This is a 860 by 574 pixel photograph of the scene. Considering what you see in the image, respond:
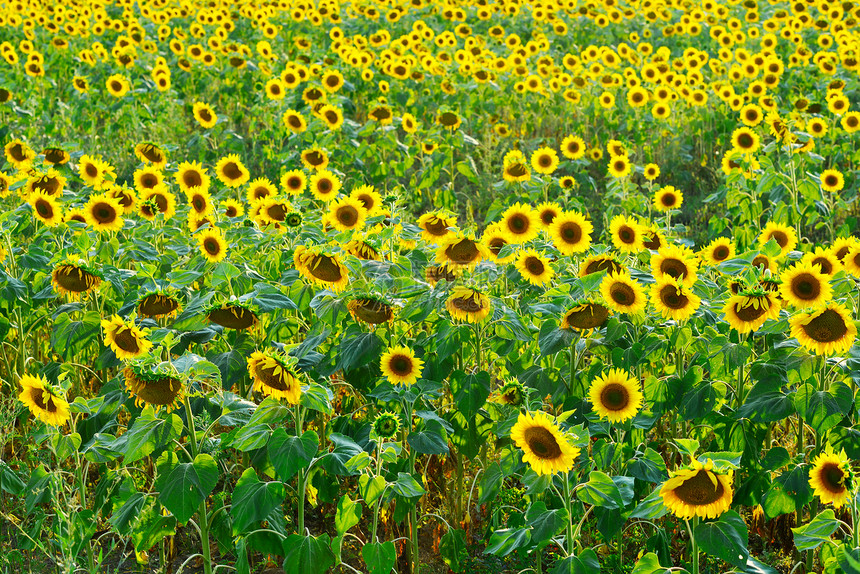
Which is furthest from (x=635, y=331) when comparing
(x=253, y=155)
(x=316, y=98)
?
(x=253, y=155)

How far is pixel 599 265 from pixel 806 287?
744mm

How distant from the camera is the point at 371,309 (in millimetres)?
3088

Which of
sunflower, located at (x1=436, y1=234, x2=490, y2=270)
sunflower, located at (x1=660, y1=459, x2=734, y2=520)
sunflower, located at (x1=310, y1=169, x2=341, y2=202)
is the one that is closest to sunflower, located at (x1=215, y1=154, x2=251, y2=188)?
sunflower, located at (x1=310, y1=169, x2=341, y2=202)

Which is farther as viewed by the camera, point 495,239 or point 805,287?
point 495,239

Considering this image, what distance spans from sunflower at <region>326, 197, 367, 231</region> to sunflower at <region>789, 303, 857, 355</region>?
2016 millimetres

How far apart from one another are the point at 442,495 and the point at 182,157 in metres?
5.63

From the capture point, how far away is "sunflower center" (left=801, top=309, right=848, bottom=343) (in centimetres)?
280

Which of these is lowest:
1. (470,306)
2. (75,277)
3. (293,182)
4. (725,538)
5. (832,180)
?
(832,180)

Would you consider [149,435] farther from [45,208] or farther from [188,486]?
[45,208]

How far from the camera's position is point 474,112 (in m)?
9.40

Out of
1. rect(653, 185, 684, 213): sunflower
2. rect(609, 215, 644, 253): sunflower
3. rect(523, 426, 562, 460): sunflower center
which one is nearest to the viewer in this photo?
rect(523, 426, 562, 460): sunflower center

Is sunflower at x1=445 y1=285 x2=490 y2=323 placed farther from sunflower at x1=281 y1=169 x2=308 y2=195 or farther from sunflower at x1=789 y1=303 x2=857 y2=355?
sunflower at x1=281 y1=169 x2=308 y2=195

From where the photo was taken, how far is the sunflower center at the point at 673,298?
10.2ft

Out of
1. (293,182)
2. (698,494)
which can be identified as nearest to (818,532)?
(698,494)
